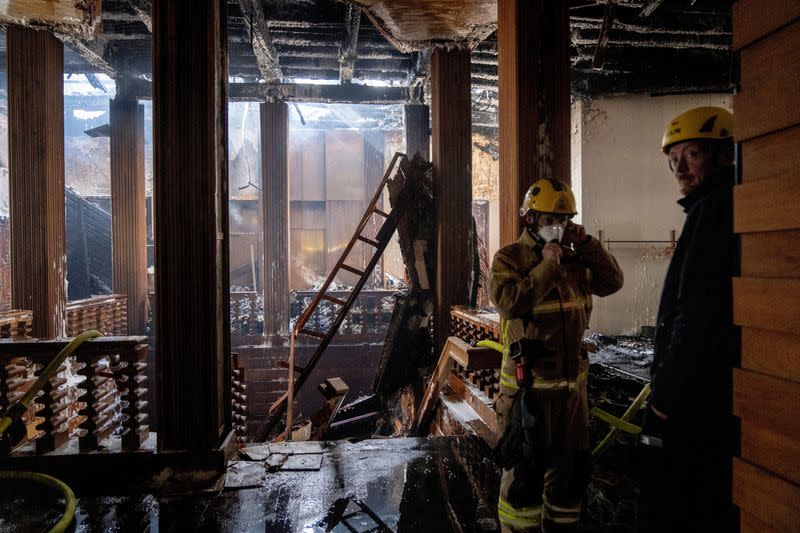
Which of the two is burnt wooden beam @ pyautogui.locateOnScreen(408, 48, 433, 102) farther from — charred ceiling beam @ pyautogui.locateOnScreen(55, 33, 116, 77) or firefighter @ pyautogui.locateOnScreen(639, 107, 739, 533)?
firefighter @ pyautogui.locateOnScreen(639, 107, 739, 533)

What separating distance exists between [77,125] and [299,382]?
74.3ft

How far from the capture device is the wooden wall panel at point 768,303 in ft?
3.51

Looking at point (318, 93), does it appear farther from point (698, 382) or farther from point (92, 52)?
point (698, 382)

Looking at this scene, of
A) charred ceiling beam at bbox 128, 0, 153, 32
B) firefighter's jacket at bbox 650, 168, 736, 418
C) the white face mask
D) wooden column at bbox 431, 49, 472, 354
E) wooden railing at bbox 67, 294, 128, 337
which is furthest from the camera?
wooden railing at bbox 67, 294, 128, 337

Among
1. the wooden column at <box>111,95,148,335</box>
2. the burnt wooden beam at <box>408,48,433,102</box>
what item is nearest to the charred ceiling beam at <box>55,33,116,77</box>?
the wooden column at <box>111,95,148,335</box>

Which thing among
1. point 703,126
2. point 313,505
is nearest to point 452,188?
point 703,126

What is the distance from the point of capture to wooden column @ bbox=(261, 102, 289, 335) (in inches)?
406

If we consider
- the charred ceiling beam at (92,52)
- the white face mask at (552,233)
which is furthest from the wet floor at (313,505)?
the charred ceiling beam at (92,52)

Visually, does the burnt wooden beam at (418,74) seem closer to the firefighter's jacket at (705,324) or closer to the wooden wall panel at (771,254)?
the firefighter's jacket at (705,324)

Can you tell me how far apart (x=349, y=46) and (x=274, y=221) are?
174 inches

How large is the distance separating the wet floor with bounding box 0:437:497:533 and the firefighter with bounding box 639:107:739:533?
4.48 feet

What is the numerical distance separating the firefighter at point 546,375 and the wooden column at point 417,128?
25.2 ft

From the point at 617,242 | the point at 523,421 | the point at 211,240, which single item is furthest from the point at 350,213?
the point at 523,421

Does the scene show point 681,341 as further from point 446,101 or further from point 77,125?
point 77,125
